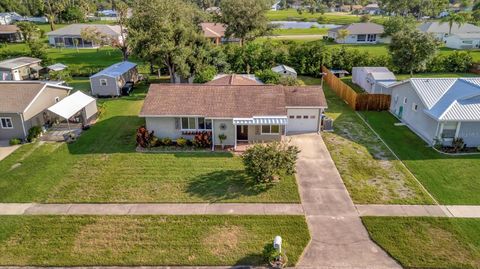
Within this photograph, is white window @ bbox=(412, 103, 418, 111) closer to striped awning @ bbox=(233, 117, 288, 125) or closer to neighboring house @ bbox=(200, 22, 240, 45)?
striped awning @ bbox=(233, 117, 288, 125)

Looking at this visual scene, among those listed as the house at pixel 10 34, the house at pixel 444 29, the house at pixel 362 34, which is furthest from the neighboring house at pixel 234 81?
the house at pixel 10 34

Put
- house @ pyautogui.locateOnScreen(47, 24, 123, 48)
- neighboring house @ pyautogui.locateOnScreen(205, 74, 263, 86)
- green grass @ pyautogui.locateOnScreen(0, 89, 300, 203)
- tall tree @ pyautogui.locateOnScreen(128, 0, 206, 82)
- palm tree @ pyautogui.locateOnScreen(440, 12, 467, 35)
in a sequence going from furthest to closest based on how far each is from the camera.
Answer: palm tree @ pyautogui.locateOnScreen(440, 12, 467, 35) < house @ pyautogui.locateOnScreen(47, 24, 123, 48) < tall tree @ pyautogui.locateOnScreen(128, 0, 206, 82) < neighboring house @ pyautogui.locateOnScreen(205, 74, 263, 86) < green grass @ pyautogui.locateOnScreen(0, 89, 300, 203)

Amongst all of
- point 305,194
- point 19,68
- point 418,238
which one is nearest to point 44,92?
point 19,68

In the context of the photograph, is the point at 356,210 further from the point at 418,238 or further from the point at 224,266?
the point at 224,266

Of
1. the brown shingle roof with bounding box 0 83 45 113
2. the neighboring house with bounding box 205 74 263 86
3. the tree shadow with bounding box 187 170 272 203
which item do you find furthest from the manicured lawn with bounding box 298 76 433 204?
the brown shingle roof with bounding box 0 83 45 113

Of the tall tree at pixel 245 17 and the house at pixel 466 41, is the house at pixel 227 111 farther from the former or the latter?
the house at pixel 466 41

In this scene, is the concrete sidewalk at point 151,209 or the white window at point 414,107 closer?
the concrete sidewalk at point 151,209
